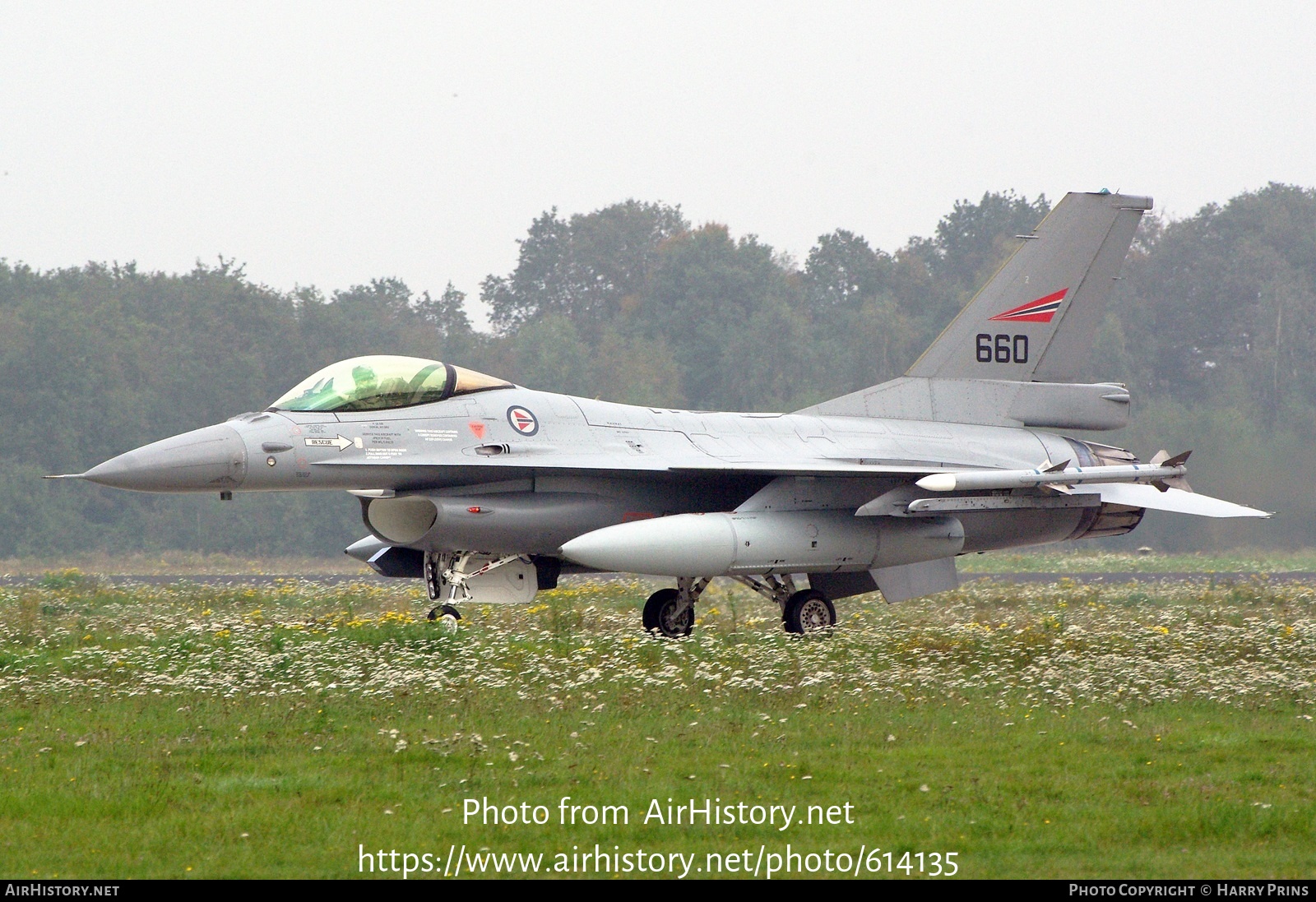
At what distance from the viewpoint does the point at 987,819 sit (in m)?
5.78

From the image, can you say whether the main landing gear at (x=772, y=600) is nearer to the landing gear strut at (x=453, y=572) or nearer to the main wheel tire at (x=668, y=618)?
the main wheel tire at (x=668, y=618)

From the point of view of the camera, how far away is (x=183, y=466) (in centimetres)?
1088

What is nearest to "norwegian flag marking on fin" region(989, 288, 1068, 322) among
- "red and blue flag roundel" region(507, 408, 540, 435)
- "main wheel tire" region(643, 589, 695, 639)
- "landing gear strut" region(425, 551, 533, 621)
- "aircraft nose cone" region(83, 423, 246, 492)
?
"main wheel tire" region(643, 589, 695, 639)

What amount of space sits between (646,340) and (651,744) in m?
46.8

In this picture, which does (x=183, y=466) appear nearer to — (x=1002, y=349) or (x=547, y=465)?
(x=547, y=465)

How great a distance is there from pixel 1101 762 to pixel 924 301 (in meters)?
51.7

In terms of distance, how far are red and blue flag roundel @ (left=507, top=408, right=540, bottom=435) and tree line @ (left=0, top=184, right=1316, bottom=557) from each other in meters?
18.0

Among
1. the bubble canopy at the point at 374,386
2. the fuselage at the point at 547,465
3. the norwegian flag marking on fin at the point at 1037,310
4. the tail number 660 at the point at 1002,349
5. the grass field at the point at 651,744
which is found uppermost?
the norwegian flag marking on fin at the point at 1037,310

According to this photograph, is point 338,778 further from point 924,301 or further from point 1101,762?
point 924,301

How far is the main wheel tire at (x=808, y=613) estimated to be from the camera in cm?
1283

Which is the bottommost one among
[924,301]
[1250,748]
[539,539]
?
[1250,748]

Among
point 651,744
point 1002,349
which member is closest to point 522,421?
point 1002,349

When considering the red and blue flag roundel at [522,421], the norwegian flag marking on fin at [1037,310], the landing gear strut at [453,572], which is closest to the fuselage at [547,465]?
the red and blue flag roundel at [522,421]

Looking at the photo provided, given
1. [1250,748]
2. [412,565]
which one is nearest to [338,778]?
[1250,748]
